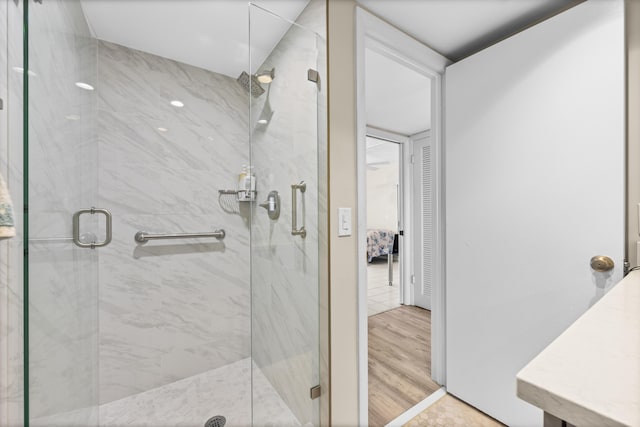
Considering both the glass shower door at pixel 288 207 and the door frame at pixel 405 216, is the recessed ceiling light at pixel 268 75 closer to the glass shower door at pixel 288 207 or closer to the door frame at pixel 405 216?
the glass shower door at pixel 288 207

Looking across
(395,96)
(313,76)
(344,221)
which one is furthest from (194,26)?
(395,96)

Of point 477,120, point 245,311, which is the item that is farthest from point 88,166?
point 477,120

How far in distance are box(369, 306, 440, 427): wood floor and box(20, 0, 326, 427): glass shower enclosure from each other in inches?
24.0

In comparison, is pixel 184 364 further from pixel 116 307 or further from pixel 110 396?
pixel 116 307

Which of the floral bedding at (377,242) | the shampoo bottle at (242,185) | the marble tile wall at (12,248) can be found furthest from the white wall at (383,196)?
the marble tile wall at (12,248)

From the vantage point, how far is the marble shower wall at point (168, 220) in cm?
165

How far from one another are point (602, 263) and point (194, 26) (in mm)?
2366

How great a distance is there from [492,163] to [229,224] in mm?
1790

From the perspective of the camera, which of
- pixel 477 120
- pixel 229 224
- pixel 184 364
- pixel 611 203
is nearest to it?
pixel 611 203

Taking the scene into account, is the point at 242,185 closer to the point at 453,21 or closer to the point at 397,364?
the point at 453,21

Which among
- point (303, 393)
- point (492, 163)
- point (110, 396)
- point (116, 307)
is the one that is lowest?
point (110, 396)

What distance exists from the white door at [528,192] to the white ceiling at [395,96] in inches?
18.3

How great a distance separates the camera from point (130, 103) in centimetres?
170

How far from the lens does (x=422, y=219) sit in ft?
10.7
